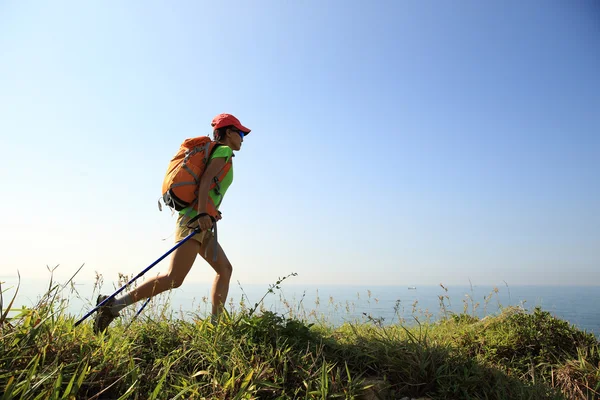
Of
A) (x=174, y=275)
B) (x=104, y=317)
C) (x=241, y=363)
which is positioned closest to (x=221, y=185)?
(x=174, y=275)

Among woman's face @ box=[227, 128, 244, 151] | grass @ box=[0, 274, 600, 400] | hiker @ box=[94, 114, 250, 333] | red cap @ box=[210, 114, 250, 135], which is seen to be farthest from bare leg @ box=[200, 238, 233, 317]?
red cap @ box=[210, 114, 250, 135]

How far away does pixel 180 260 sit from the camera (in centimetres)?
362

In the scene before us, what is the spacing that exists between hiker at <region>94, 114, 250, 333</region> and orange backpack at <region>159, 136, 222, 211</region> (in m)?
0.03

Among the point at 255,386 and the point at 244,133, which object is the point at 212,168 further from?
the point at 255,386

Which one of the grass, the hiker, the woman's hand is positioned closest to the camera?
the grass

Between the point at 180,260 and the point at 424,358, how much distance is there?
8.07 feet

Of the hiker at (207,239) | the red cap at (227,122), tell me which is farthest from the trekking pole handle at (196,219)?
the red cap at (227,122)

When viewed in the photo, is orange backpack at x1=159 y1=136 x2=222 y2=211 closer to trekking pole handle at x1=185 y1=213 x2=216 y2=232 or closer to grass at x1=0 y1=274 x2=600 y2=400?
trekking pole handle at x1=185 y1=213 x2=216 y2=232

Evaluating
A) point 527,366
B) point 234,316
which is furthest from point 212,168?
point 527,366

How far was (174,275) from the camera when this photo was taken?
3.56 metres

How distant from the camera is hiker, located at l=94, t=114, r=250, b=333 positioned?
137 inches

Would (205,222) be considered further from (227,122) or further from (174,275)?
(227,122)

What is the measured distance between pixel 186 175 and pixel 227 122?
0.87 m

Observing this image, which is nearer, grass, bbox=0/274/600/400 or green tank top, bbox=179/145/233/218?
grass, bbox=0/274/600/400
